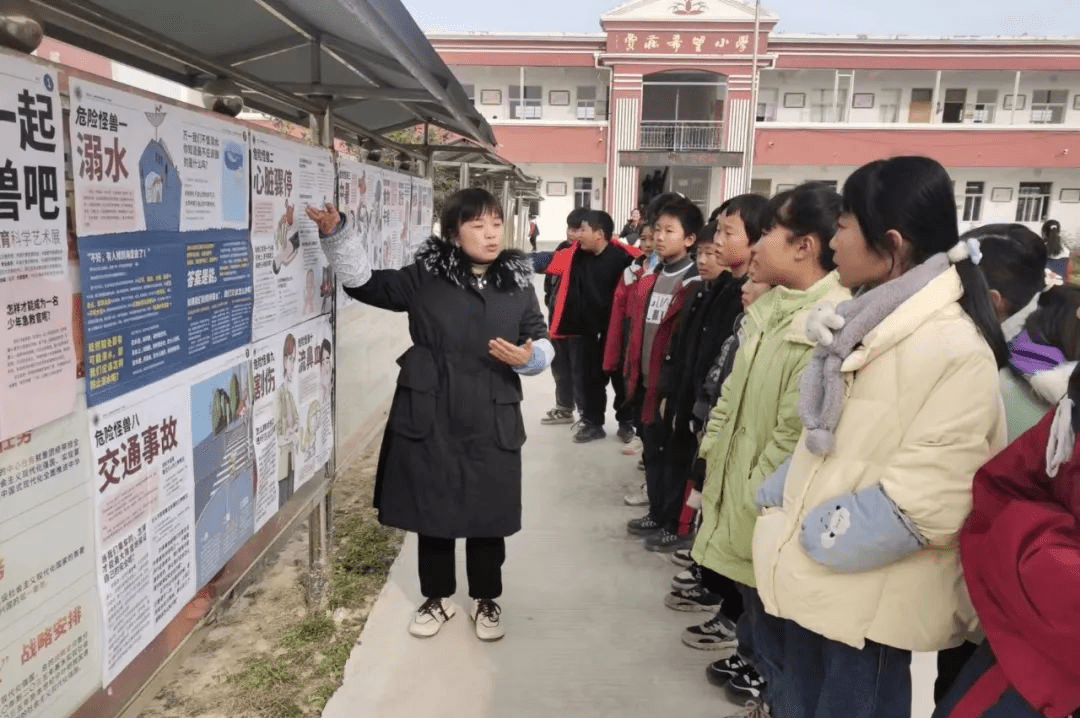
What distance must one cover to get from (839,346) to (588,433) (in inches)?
158

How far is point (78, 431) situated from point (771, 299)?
1.86 meters

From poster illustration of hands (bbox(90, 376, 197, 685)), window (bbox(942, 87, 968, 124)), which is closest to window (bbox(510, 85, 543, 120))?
window (bbox(942, 87, 968, 124))

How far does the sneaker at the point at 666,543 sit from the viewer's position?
368cm

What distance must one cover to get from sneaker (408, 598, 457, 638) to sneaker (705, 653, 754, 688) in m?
1.02

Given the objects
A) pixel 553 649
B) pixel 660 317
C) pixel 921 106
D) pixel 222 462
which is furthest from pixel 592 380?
pixel 921 106

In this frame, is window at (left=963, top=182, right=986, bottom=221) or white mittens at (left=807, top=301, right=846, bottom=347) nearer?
white mittens at (left=807, top=301, right=846, bottom=347)

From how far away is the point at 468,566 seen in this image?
2930mm

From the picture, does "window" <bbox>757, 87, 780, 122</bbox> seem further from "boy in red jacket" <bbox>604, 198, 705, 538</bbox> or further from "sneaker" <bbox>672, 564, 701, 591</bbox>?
"sneaker" <bbox>672, 564, 701, 591</bbox>

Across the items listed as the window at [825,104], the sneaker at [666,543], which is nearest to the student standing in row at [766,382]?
the sneaker at [666,543]

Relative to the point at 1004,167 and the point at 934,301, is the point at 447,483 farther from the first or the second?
the point at 1004,167

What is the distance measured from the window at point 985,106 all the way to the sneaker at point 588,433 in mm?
26624

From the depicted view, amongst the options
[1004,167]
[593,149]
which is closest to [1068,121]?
[1004,167]

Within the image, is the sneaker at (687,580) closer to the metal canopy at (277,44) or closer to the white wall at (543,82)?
the metal canopy at (277,44)

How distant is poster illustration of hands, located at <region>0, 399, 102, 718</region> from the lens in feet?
4.32
